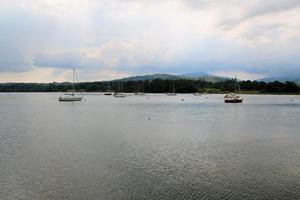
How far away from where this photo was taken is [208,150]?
2552 centimetres

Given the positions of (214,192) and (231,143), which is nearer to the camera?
(214,192)

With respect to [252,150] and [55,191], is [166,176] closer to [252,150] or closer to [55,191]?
[55,191]

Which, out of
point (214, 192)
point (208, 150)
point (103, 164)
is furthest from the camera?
point (208, 150)

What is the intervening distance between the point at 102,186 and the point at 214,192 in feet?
17.5

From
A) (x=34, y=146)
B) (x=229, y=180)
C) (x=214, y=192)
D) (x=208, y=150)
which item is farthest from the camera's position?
(x=34, y=146)

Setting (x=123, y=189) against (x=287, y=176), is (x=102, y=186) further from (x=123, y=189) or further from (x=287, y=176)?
(x=287, y=176)

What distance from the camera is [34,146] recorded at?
2759 cm

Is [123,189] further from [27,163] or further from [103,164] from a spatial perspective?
[27,163]

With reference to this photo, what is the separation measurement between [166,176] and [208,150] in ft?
27.8

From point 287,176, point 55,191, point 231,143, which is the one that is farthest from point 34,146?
point 287,176

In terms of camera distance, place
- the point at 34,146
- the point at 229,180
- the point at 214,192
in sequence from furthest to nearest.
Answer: the point at 34,146, the point at 229,180, the point at 214,192

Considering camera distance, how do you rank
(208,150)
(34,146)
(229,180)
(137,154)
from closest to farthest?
(229,180)
(137,154)
(208,150)
(34,146)

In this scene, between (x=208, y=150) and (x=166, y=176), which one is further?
(x=208, y=150)

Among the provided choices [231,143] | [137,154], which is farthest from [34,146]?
[231,143]
